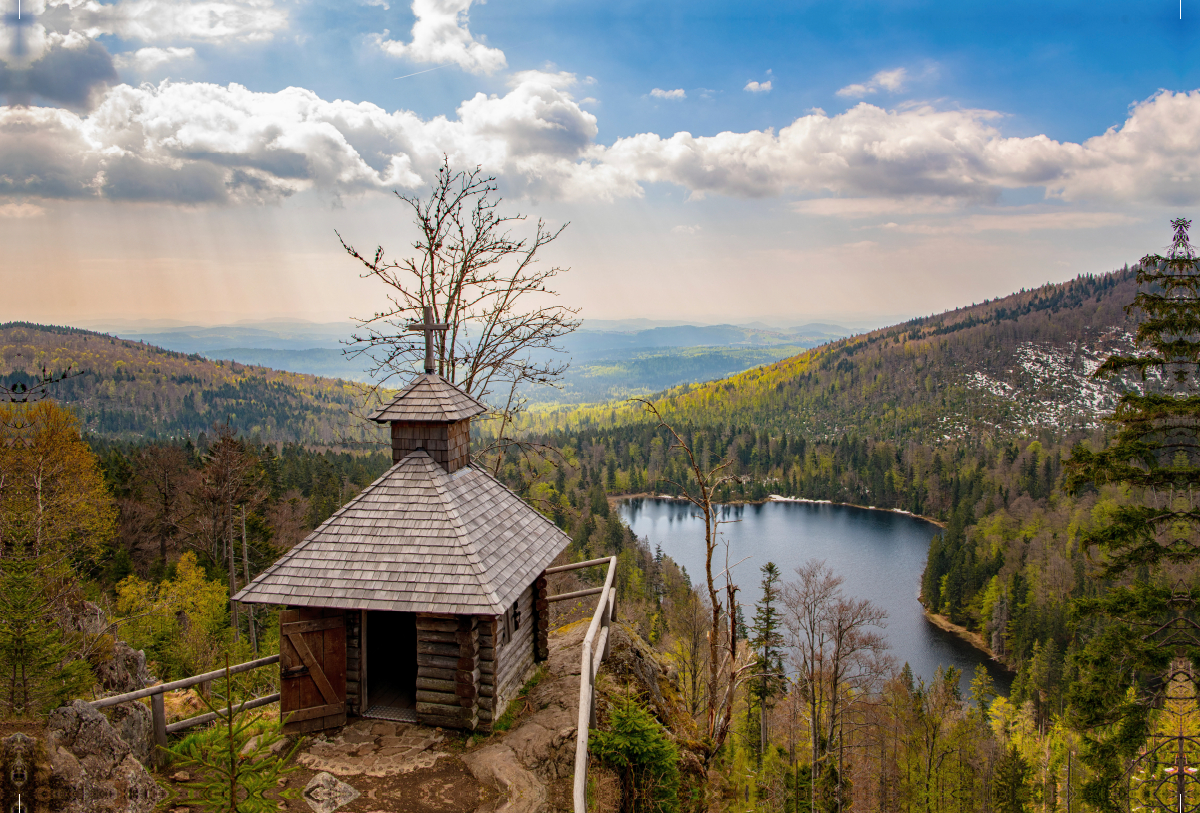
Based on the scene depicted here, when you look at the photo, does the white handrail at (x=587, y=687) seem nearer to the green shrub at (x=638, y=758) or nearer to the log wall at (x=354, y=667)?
the green shrub at (x=638, y=758)

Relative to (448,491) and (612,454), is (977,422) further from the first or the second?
(448,491)

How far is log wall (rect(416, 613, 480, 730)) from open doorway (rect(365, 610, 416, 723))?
56cm

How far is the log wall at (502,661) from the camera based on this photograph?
32.3 feet

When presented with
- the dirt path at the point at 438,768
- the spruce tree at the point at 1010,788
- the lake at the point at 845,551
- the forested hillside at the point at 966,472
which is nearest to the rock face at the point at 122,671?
the dirt path at the point at 438,768

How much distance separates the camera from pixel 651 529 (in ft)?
389

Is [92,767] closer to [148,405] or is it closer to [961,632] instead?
[961,632]

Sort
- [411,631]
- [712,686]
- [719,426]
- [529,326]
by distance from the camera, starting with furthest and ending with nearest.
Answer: [719,426] < [529,326] < [411,631] < [712,686]

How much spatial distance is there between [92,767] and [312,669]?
9.74 ft

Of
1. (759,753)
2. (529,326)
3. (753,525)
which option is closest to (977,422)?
(753,525)

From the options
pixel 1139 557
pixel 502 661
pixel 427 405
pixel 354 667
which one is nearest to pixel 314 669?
pixel 354 667

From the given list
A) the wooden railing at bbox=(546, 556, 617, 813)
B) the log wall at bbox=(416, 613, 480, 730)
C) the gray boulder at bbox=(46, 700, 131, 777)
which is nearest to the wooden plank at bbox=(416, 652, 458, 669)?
the log wall at bbox=(416, 613, 480, 730)

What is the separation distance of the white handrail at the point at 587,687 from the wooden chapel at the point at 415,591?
137cm

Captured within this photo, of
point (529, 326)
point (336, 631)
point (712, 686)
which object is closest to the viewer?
point (336, 631)

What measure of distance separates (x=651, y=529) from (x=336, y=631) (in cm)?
11108
